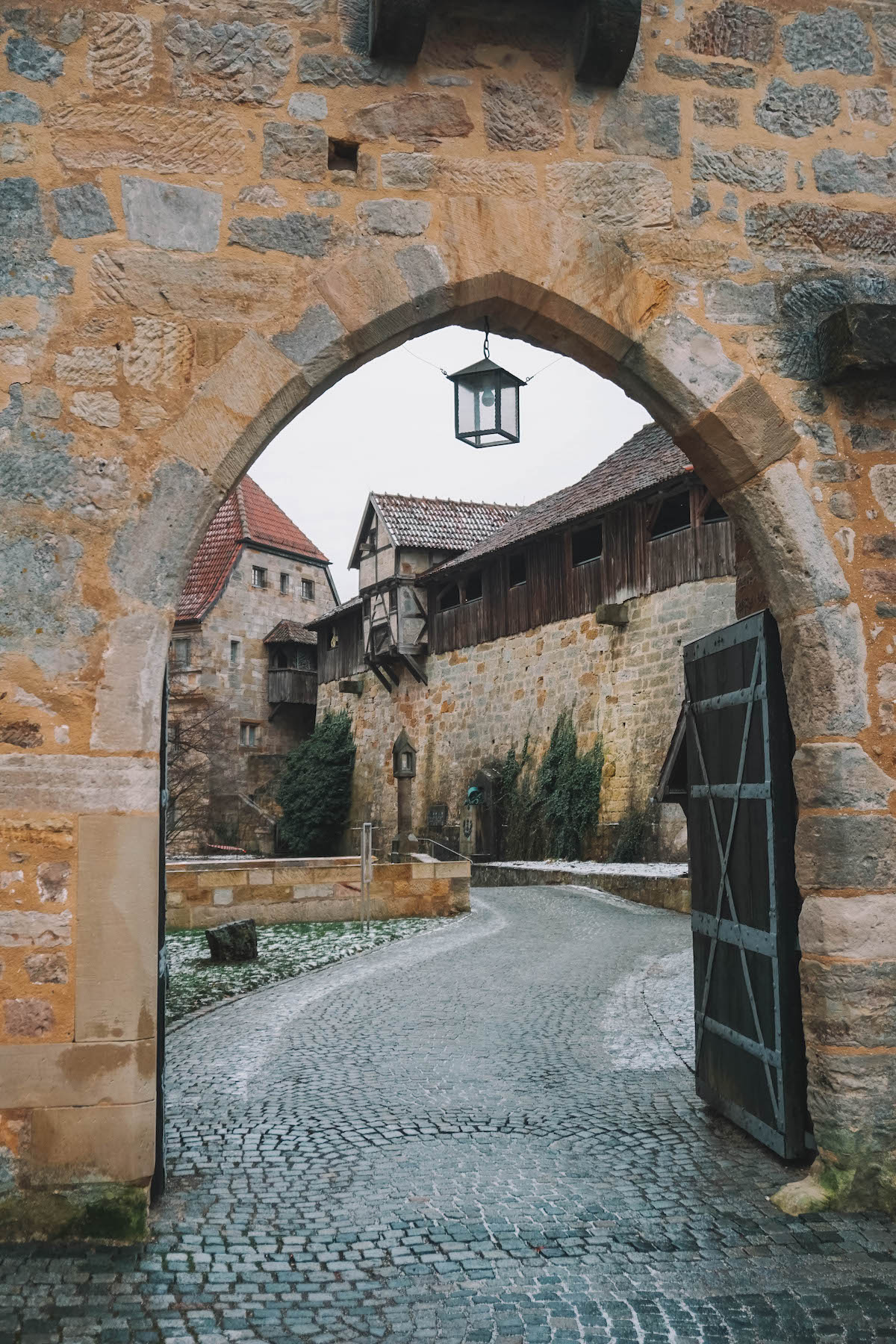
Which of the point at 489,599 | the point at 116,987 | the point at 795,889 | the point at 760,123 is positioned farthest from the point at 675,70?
the point at 489,599

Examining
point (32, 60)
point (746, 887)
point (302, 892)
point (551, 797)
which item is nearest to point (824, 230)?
point (746, 887)

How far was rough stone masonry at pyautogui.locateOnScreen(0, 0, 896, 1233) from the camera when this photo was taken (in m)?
3.34

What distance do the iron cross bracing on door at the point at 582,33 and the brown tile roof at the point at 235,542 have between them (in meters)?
30.5

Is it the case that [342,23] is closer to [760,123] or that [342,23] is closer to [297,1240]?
[760,123]

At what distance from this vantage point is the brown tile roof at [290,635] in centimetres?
3469

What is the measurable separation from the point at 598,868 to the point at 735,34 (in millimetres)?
15257

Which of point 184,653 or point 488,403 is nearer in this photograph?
point 488,403

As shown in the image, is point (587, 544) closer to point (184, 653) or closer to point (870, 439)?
point (184, 653)

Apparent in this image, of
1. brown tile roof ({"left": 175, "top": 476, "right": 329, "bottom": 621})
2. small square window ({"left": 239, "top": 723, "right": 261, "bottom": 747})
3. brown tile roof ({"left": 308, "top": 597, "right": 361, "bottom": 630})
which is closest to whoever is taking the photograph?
brown tile roof ({"left": 308, "top": 597, "right": 361, "bottom": 630})

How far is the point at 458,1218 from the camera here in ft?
11.5

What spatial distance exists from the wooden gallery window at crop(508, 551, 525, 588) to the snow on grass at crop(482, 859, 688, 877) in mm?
5783

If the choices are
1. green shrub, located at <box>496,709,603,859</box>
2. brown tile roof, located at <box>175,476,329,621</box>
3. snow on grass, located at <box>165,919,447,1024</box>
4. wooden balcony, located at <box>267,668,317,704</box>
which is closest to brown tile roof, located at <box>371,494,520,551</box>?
green shrub, located at <box>496,709,603,859</box>

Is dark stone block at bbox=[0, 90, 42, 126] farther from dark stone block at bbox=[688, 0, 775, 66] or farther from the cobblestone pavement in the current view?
the cobblestone pavement

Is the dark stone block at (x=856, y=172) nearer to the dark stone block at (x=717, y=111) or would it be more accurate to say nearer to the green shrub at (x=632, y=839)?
the dark stone block at (x=717, y=111)
